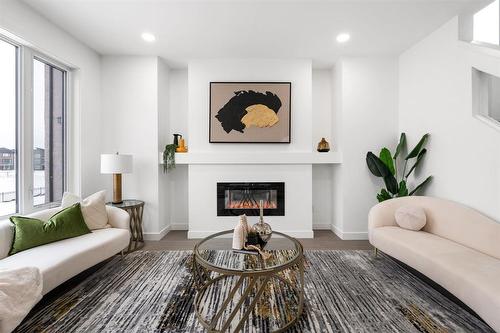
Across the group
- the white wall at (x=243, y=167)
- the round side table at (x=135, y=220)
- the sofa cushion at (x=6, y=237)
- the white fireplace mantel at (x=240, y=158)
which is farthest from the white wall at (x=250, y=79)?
the sofa cushion at (x=6, y=237)

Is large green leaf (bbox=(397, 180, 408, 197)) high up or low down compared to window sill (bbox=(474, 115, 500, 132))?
down

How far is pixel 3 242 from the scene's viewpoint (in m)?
2.09

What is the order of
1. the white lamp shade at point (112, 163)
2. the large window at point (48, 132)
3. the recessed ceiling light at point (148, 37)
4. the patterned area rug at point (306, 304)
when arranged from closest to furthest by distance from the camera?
the patterned area rug at point (306, 304)
the large window at point (48, 132)
the recessed ceiling light at point (148, 37)
the white lamp shade at point (112, 163)

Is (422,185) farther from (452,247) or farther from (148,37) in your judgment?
(148,37)

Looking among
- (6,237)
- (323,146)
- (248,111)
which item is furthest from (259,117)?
(6,237)

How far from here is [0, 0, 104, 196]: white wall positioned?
271cm

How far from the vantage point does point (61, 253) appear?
2109mm

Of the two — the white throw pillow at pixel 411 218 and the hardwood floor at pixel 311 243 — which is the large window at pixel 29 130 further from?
the white throw pillow at pixel 411 218

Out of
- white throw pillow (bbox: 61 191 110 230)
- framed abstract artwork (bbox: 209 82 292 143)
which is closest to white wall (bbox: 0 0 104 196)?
white throw pillow (bbox: 61 191 110 230)

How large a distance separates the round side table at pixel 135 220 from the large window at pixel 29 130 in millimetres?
808

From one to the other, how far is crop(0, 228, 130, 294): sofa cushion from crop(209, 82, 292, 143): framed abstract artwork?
1.99 meters

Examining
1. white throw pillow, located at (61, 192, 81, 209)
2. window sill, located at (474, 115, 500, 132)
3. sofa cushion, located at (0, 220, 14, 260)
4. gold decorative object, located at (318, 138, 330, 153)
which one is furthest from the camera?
gold decorative object, located at (318, 138, 330, 153)

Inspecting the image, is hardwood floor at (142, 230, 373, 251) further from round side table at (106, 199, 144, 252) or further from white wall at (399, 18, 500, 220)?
white wall at (399, 18, 500, 220)

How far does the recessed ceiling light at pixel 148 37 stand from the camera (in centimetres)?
310
